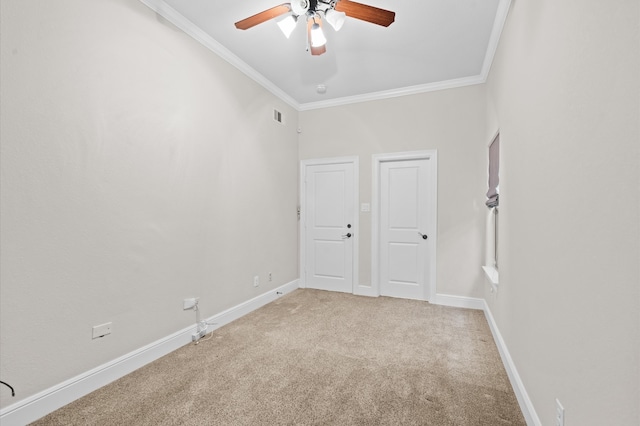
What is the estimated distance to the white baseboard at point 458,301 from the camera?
3865 millimetres

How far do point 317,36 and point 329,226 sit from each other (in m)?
2.89

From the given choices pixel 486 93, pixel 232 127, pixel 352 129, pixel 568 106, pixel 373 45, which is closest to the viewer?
pixel 568 106

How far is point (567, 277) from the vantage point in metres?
1.29

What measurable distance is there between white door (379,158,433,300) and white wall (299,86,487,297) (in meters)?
0.18

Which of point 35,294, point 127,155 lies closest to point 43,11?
point 127,155

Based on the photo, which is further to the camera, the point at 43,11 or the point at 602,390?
the point at 43,11

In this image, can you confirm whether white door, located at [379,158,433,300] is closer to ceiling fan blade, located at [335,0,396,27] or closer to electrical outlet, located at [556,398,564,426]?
ceiling fan blade, located at [335,0,396,27]

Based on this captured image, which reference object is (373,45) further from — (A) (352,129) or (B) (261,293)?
(B) (261,293)

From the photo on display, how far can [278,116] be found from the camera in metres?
4.33

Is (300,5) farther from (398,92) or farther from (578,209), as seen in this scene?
(398,92)

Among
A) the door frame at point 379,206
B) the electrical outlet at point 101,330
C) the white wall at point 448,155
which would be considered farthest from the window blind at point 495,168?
the electrical outlet at point 101,330

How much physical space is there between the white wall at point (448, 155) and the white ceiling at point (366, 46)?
0.69 ft

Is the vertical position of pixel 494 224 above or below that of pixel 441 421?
above

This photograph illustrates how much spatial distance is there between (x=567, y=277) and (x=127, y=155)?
2.81m
